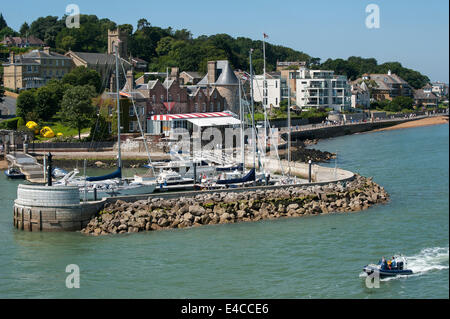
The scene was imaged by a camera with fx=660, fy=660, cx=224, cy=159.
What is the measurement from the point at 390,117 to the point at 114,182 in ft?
271

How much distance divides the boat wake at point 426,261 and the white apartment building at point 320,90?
82010 mm

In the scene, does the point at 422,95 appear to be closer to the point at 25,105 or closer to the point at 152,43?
the point at 152,43

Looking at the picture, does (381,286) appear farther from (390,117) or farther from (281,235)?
(390,117)

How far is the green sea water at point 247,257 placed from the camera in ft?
79.5

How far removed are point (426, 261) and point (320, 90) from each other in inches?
3313

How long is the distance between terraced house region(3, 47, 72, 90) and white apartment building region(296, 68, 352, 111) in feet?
123

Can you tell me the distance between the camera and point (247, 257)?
28047 mm

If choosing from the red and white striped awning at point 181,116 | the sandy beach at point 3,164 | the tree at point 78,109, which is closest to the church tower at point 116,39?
the tree at point 78,109

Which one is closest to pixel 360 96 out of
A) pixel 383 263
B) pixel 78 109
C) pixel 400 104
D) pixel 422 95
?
pixel 400 104

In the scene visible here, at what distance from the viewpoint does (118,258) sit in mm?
27875

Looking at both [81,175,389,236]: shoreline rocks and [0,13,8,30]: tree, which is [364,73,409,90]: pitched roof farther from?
[81,175,389,236]: shoreline rocks

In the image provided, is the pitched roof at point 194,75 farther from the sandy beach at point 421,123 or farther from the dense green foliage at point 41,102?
the sandy beach at point 421,123

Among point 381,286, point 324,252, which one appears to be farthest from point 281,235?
point 381,286

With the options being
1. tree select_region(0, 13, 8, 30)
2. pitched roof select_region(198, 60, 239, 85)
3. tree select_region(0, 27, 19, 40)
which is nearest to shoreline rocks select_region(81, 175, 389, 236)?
pitched roof select_region(198, 60, 239, 85)
